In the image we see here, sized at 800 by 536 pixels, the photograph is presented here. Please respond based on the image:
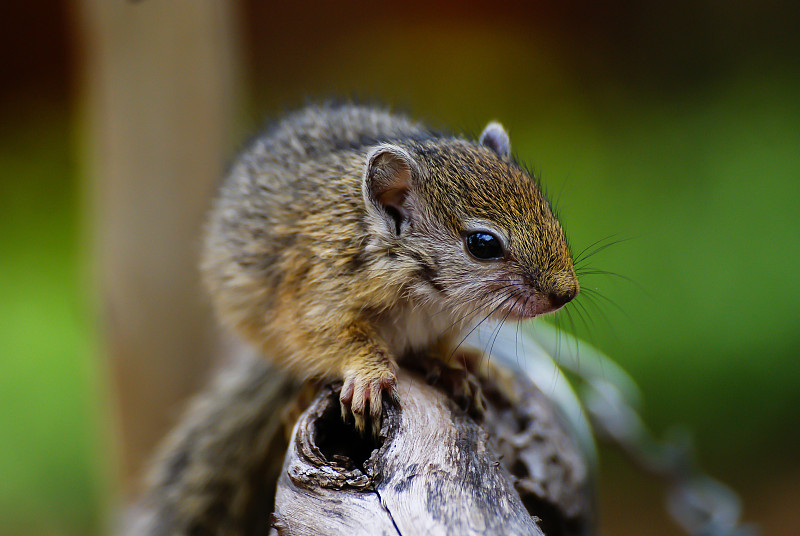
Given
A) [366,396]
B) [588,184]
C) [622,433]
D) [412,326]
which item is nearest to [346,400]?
[366,396]

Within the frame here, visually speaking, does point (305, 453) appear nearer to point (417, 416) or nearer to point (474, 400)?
point (417, 416)

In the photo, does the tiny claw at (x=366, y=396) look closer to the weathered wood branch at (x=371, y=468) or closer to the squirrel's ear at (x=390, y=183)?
the weathered wood branch at (x=371, y=468)

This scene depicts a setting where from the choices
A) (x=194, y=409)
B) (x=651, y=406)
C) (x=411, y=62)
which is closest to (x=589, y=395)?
(x=194, y=409)

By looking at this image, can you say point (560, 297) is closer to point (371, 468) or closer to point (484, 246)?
point (484, 246)

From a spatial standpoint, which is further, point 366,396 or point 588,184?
point 588,184

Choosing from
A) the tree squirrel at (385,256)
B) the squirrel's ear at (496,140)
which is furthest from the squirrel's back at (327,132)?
the squirrel's ear at (496,140)

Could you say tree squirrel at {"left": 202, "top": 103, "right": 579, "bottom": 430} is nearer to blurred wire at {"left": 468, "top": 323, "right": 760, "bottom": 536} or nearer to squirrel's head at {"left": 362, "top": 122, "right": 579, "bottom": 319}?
squirrel's head at {"left": 362, "top": 122, "right": 579, "bottom": 319}

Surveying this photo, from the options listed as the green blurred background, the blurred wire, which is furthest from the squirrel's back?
the green blurred background
